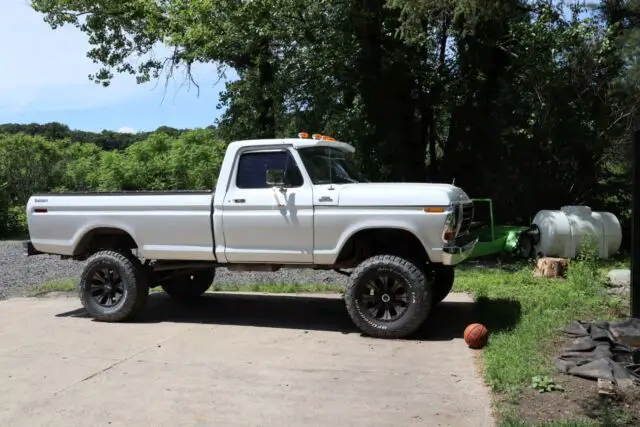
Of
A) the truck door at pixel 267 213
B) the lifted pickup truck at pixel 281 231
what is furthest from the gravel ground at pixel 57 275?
the truck door at pixel 267 213

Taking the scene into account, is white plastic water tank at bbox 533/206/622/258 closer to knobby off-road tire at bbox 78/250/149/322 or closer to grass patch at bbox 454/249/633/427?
grass patch at bbox 454/249/633/427

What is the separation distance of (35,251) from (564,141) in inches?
423

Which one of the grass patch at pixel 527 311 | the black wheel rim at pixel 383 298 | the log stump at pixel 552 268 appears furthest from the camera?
the log stump at pixel 552 268

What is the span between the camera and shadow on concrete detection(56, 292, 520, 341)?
7.74 m

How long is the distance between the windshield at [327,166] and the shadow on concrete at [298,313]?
5.90 feet

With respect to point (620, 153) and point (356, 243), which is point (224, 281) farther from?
point (620, 153)

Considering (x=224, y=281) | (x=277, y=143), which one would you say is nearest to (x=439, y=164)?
(x=224, y=281)

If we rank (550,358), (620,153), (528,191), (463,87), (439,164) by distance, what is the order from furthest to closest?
1. (439,164)
2. (463,87)
3. (528,191)
4. (620,153)
5. (550,358)

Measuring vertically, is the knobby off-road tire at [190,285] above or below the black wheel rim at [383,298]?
below

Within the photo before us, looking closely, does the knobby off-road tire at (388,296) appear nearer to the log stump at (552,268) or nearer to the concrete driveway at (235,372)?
the concrete driveway at (235,372)

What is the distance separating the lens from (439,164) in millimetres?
17000

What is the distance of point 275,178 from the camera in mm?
7484

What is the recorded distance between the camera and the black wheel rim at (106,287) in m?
8.35

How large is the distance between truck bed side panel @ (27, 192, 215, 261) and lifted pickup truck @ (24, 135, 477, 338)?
0.01 m
